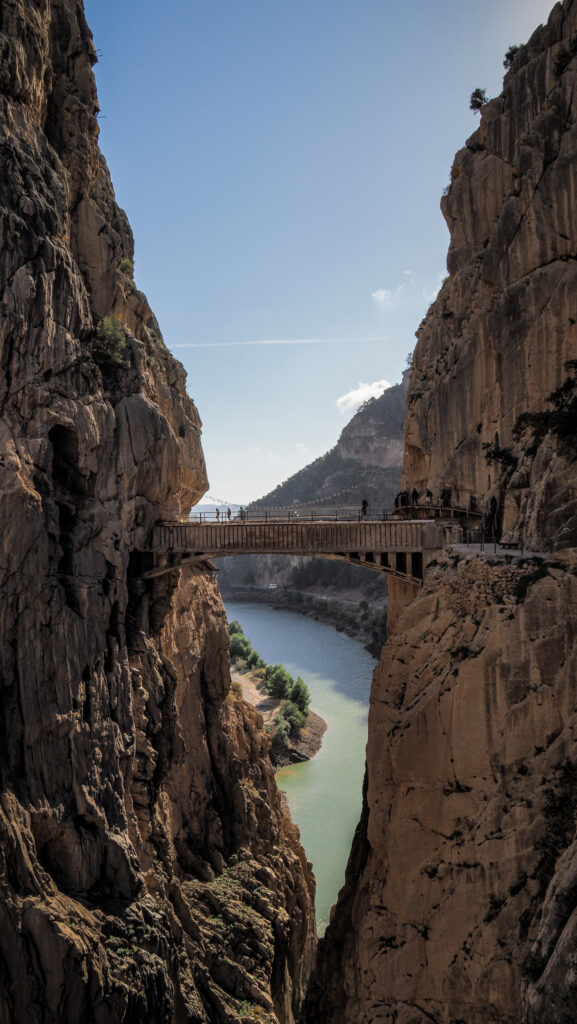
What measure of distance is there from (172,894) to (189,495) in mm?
14703

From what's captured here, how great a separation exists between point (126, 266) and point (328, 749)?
30776 mm

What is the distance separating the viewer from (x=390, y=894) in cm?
1161

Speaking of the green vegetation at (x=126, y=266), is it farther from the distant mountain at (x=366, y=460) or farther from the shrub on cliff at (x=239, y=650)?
the distant mountain at (x=366, y=460)

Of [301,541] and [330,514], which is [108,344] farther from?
[330,514]

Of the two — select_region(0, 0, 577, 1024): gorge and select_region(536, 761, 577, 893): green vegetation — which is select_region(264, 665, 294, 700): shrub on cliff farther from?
select_region(536, 761, 577, 893): green vegetation

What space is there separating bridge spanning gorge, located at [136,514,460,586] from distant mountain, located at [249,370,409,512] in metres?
89.5

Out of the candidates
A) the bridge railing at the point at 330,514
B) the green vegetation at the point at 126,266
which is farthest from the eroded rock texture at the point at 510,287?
the green vegetation at the point at 126,266

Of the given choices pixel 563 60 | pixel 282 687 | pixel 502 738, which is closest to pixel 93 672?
pixel 502 738

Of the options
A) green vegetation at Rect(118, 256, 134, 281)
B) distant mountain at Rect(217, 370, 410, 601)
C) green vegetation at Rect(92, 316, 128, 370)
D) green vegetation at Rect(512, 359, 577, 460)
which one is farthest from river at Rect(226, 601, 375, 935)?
green vegetation at Rect(118, 256, 134, 281)

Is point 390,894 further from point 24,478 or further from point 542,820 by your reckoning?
point 24,478

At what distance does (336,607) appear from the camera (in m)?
83.6

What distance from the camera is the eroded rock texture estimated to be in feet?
53.9

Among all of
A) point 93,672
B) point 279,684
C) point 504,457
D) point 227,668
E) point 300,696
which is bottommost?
point 300,696

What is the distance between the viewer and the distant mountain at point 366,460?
372 feet
